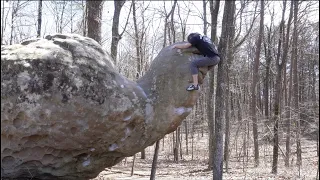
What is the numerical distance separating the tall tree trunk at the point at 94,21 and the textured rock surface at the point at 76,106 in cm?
503

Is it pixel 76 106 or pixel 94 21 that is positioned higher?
pixel 94 21

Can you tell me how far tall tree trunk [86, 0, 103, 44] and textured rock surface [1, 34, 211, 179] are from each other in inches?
198

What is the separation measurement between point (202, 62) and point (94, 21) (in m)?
6.52

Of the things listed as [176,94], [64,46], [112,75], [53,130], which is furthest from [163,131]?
[64,46]

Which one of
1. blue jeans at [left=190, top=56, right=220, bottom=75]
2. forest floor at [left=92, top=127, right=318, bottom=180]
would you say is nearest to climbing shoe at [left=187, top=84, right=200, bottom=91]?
blue jeans at [left=190, top=56, right=220, bottom=75]

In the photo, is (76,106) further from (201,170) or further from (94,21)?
(201,170)

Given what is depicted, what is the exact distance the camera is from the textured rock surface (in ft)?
23.2

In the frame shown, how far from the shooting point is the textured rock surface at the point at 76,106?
708cm

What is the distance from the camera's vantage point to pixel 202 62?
7973mm

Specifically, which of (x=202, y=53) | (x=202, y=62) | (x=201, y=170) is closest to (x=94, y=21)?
(x=202, y=53)

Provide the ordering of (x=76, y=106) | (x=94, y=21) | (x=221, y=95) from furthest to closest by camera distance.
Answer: (x=94, y=21) < (x=221, y=95) < (x=76, y=106)

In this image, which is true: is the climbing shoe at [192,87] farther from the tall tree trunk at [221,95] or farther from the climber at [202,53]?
the tall tree trunk at [221,95]

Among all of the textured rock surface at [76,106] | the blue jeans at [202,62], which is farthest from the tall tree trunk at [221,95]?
the textured rock surface at [76,106]

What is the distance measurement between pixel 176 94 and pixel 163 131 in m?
0.92
